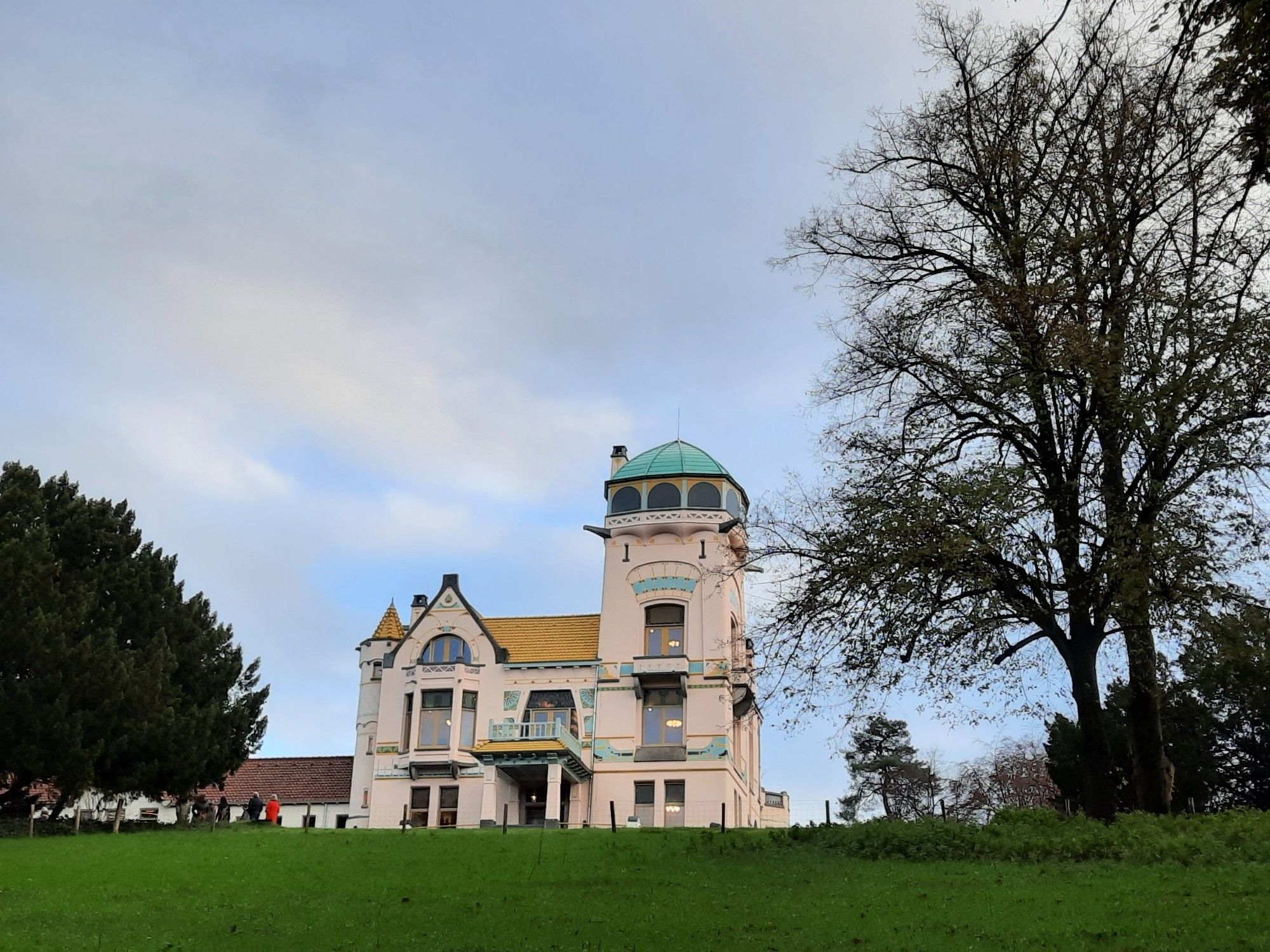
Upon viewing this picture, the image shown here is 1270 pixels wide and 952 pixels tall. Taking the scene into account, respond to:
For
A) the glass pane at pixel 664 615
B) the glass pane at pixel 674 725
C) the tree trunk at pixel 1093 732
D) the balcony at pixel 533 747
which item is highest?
the glass pane at pixel 664 615

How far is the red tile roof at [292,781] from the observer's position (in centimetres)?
4991

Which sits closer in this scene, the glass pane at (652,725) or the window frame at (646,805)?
the window frame at (646,805)

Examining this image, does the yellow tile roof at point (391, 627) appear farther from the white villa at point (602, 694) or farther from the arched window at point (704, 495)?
the arched window at point (704, 495)

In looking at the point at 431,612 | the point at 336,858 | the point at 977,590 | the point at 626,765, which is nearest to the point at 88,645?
the point at 336,858

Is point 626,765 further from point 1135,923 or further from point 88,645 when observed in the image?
point 1135,923

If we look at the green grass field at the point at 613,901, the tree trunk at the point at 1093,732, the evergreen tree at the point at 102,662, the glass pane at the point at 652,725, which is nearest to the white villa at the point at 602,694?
the glass pane at the point at 652,725

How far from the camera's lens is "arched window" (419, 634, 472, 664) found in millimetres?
47219

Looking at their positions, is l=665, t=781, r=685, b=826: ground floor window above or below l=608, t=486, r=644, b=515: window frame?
below

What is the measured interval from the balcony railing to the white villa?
0.06 m

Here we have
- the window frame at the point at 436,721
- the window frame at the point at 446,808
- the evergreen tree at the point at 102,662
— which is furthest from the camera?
the window frame at the point at 436,721

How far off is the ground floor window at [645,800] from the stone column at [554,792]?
3.47 m

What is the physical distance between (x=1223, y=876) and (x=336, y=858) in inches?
665

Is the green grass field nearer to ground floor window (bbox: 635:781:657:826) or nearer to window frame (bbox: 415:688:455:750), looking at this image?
ground floor window (bbox: 635:781:657:826)

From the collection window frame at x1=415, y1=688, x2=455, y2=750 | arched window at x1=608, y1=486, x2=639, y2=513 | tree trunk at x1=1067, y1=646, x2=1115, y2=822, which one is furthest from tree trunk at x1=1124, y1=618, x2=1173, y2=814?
window frame at x1=415, y1=688, x2=455, y2=750
